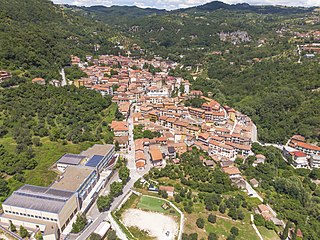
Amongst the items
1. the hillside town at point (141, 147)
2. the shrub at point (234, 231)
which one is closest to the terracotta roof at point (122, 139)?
the hillside town at point (141, 147)

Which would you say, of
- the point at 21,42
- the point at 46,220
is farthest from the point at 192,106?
the point at 21,42

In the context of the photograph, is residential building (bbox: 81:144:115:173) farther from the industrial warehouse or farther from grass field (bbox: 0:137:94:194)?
grass field (bbox: 0:137:94:194)

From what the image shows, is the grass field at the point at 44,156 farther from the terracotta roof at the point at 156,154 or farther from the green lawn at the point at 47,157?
the terracotta roof at the point at 156,154

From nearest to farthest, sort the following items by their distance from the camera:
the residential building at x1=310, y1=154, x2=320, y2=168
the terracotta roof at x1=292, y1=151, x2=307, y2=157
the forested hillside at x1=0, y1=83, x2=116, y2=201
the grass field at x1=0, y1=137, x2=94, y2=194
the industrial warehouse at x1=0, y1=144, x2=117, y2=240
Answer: the industrial warehouse at x1=0, y1=144, x2=117, y2=240 < the grass field at x1=0, y1=137, x2=94, y2=194 < the forested hillside at x1=0, y1=83, x2=116, y2=201 < the residential building at x1=310, y1=154, x2=320, y2=168 < the terracotta roof at x1=292, y1=151, x2=307, y2=157

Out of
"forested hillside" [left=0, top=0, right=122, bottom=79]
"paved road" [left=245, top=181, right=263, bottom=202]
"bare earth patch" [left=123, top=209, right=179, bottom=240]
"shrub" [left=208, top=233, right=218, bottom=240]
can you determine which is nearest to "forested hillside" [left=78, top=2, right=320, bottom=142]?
"paved road" [left=245, top=181, right=263, bottom=202]

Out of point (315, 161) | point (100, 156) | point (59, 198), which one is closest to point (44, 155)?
point (100, 156)

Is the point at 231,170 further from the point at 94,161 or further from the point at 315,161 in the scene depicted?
the point at 94,161
